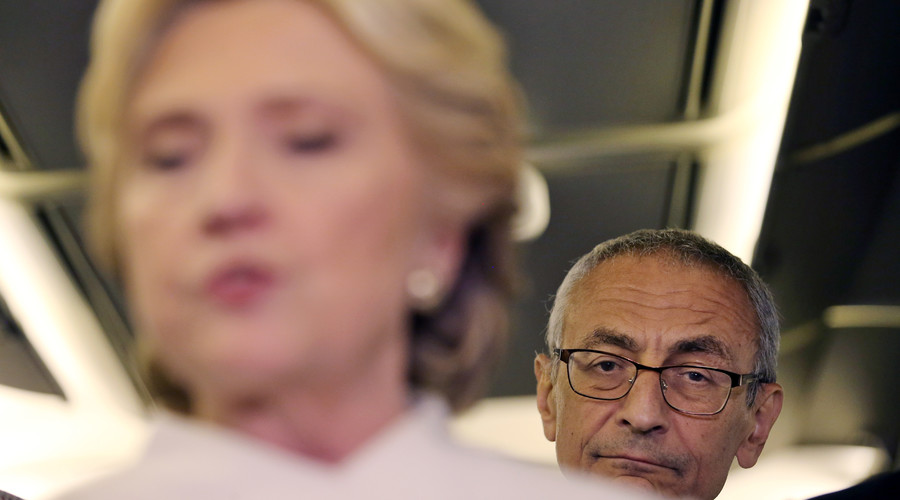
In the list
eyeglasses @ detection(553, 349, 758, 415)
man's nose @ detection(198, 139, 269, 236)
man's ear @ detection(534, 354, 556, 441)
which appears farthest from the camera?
eyeglasses @ detection(553, 349, 758, 415)

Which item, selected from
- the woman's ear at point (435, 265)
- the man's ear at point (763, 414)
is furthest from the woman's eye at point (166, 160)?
the man's ear at point (763, 414)

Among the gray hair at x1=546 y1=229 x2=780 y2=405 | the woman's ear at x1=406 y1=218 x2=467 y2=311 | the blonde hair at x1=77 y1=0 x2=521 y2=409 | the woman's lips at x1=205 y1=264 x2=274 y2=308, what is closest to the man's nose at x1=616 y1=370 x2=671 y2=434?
the gray hair at x1=546 y1=229 x2=780 y2=405

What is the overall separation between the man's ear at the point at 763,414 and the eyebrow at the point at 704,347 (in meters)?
0.06

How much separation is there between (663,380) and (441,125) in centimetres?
47

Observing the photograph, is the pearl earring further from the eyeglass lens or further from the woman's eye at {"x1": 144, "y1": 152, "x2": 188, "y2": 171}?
the eyeglass lens

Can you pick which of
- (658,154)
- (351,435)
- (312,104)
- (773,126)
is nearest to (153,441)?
(351,435)

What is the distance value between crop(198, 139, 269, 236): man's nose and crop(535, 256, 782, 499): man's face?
1.40ft

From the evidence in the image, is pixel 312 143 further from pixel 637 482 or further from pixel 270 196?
pixel 637 482

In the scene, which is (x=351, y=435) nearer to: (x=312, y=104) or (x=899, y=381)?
(x=312, y=104)

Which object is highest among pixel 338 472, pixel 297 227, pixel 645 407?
pixel 645 407

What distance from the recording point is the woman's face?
61 centimetres

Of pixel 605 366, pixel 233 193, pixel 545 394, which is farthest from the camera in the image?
pixel 605 366

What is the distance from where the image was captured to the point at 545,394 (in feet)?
2.90

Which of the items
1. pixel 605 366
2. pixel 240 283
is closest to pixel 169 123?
pixel 240 283
